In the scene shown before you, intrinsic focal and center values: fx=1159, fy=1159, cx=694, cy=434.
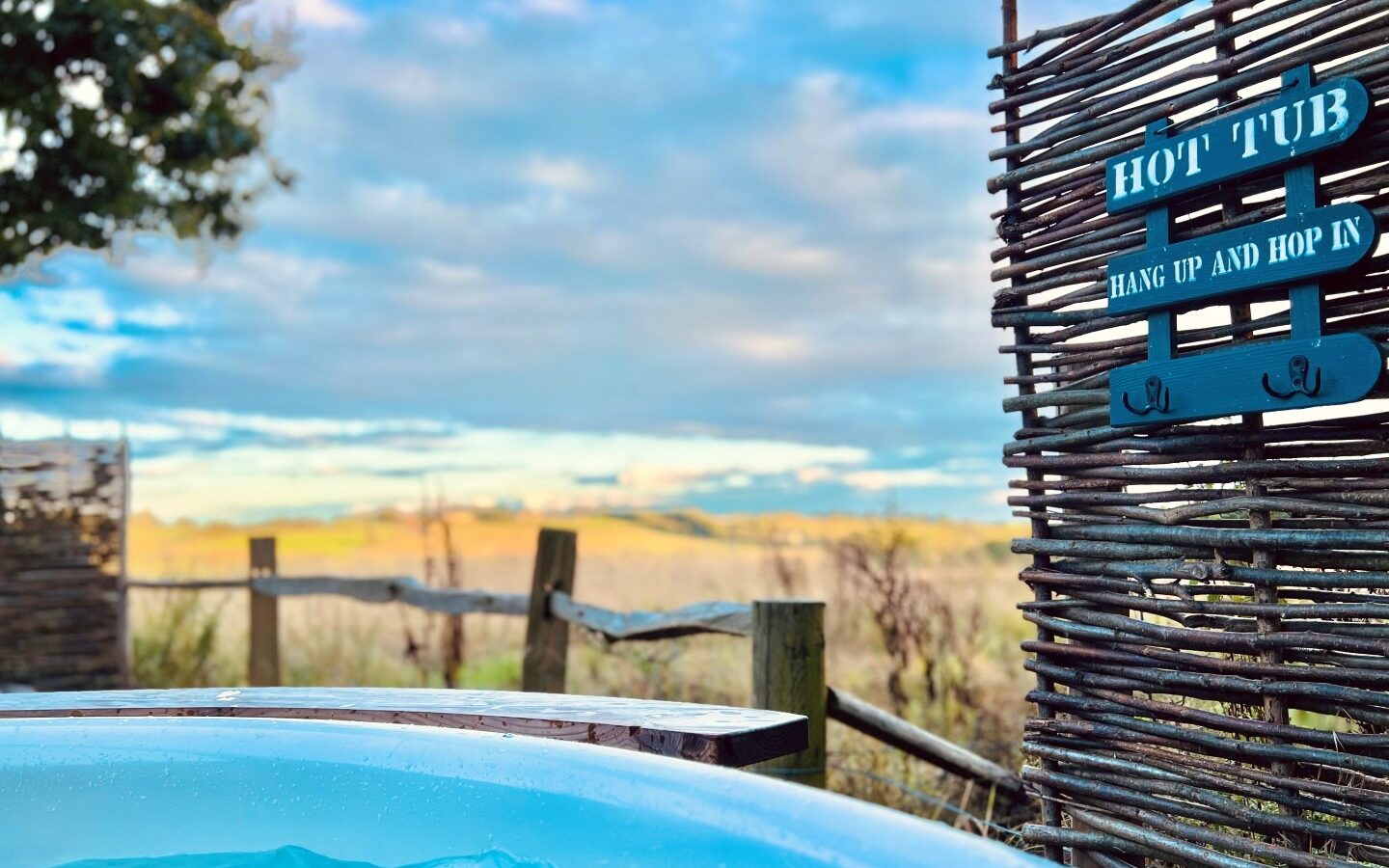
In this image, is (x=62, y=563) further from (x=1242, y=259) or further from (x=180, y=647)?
(x=1242, y=259)

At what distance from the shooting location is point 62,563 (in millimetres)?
7371

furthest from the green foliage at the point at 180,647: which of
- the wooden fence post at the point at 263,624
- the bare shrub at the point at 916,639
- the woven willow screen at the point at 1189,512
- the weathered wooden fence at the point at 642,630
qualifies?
the woven willow screen at the point at 1189,512

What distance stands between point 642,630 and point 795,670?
3.67 ft

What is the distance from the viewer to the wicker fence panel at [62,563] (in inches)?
286

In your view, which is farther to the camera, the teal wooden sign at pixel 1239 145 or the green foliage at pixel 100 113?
the green foliage at pixel 100 113

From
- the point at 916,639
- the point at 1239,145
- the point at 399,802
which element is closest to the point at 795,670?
the point at 399,802

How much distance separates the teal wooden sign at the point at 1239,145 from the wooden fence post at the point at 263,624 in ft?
17.6

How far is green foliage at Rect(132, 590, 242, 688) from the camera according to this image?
285 inches

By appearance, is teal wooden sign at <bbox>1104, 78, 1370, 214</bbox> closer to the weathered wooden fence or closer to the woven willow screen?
the woven willow screen

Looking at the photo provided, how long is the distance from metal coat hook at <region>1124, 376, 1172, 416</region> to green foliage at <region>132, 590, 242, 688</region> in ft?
20.3

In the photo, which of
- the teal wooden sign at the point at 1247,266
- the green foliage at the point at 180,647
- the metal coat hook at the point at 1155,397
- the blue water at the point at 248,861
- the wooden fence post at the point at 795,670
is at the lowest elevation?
the green foliage at the point at 180,647

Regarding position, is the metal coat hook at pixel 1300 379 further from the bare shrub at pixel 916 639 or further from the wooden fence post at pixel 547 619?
the wooden fence post at pixel 547 619

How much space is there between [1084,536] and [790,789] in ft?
4.58

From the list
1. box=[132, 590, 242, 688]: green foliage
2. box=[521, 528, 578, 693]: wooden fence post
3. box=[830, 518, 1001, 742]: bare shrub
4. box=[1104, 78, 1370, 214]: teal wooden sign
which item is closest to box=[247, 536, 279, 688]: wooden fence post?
box=[132, 590, 242, 688]: green foliage
